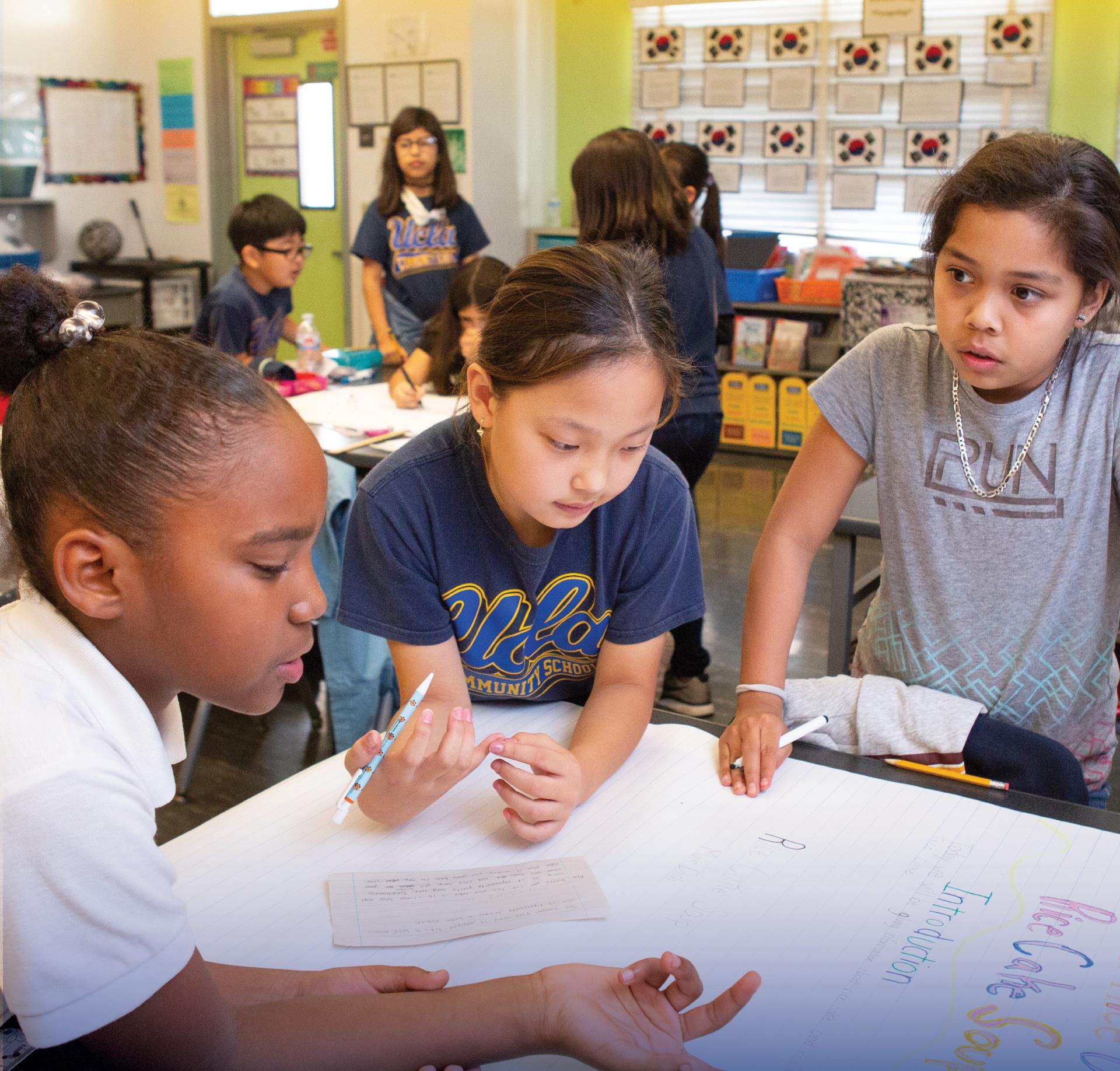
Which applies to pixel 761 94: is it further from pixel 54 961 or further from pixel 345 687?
pixel 54 961

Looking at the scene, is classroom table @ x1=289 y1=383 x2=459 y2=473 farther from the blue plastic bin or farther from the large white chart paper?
the blue plastic bin

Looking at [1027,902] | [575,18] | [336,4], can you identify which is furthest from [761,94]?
[1027,902]

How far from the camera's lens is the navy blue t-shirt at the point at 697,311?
246cm

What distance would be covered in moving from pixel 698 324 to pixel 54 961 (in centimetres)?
216

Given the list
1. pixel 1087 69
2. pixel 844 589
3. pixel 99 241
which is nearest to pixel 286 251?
pixel 844 589

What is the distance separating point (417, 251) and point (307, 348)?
60 centimetres

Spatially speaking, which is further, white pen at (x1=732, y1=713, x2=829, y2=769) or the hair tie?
white pen at (x1=732, y1=713, x2=829, y2=769)

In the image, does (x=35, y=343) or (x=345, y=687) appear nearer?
(x=35, y=343)

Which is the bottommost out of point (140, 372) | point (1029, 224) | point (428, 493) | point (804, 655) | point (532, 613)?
point (804, 655)

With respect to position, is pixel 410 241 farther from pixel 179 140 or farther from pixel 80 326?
pixel 179 140

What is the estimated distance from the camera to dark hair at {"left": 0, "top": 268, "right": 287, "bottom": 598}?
633 mm

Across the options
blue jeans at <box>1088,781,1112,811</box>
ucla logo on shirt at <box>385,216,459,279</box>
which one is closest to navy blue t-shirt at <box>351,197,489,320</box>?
ucla logo on shirt at <box>385,216,459,279</box>

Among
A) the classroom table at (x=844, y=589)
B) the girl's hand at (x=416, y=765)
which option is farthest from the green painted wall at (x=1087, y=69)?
the girl's hand at (x=416, y=765)

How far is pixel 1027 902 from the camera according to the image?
825 mm
